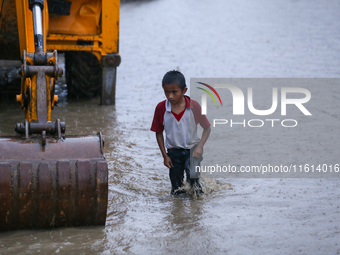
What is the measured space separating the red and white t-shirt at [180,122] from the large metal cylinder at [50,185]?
0.76 metres

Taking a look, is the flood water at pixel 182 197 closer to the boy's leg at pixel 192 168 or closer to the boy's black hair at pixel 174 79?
the boy's leg at pixel 192 168

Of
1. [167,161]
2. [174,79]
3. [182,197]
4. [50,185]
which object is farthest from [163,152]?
[50,185]

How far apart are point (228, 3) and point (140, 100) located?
1787 centimetres

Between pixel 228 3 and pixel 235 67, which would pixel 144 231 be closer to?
pixel 235 67

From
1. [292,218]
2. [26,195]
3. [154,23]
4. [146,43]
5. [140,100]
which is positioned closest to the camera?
[26,195]

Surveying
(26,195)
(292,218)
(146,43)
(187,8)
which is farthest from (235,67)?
(187,8)

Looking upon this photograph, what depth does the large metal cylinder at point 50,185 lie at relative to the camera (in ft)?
9.49

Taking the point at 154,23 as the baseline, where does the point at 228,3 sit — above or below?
above

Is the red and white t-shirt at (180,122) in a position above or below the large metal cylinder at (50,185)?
above

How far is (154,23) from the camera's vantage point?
17.8 meters

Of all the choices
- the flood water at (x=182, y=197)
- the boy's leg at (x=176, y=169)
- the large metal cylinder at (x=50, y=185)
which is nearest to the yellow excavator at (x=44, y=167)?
the large metal cylinder at (x=50, y=185)

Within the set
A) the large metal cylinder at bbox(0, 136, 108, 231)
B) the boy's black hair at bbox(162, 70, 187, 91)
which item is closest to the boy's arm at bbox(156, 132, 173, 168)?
the boy's black hair at bbox(162, 70, 187, 91)

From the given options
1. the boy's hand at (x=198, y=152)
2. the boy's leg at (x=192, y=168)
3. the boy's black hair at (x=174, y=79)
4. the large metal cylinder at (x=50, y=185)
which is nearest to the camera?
the large metal cylinder at (x=50, y=185)

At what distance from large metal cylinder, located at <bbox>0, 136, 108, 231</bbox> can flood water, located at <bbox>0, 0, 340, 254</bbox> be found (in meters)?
0.10
